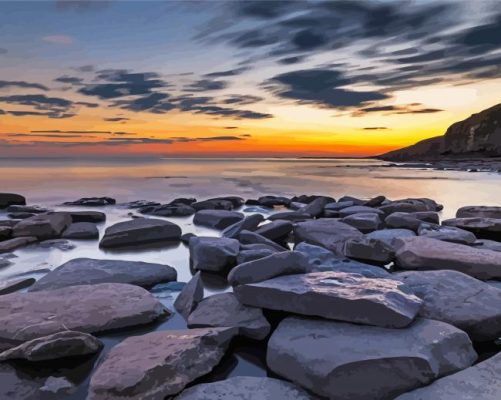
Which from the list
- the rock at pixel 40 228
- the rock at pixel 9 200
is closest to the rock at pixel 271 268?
the rock at pixel 40 228

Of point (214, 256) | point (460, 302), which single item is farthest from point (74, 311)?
point (460, 302)

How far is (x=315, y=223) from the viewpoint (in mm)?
6273

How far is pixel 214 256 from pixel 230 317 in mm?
1617

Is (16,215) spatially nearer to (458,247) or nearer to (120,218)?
(120,218)

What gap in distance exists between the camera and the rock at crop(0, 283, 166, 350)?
2.93 m

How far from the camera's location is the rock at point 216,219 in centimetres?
781

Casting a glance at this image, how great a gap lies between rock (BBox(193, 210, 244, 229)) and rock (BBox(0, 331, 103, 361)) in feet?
16.6

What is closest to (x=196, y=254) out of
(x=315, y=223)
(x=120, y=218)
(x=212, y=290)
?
(x=212, y=290)

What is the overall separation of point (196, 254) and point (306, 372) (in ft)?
8.73

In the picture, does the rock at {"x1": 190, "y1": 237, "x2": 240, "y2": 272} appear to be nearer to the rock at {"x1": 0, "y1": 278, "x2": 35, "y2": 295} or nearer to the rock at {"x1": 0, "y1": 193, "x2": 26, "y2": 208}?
the rock at {"x1": 0, "y1": 278, "x2": 35, "y2": 295}

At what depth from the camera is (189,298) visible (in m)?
3.54

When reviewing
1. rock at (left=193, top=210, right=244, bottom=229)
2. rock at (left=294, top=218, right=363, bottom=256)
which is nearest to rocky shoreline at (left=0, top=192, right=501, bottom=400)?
rock at (left=294, top=218, right=363, bottom=256)

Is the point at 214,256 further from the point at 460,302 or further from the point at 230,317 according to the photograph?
the point at 460,302

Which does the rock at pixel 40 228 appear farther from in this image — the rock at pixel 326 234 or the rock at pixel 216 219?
the rock at pixel 326 234
